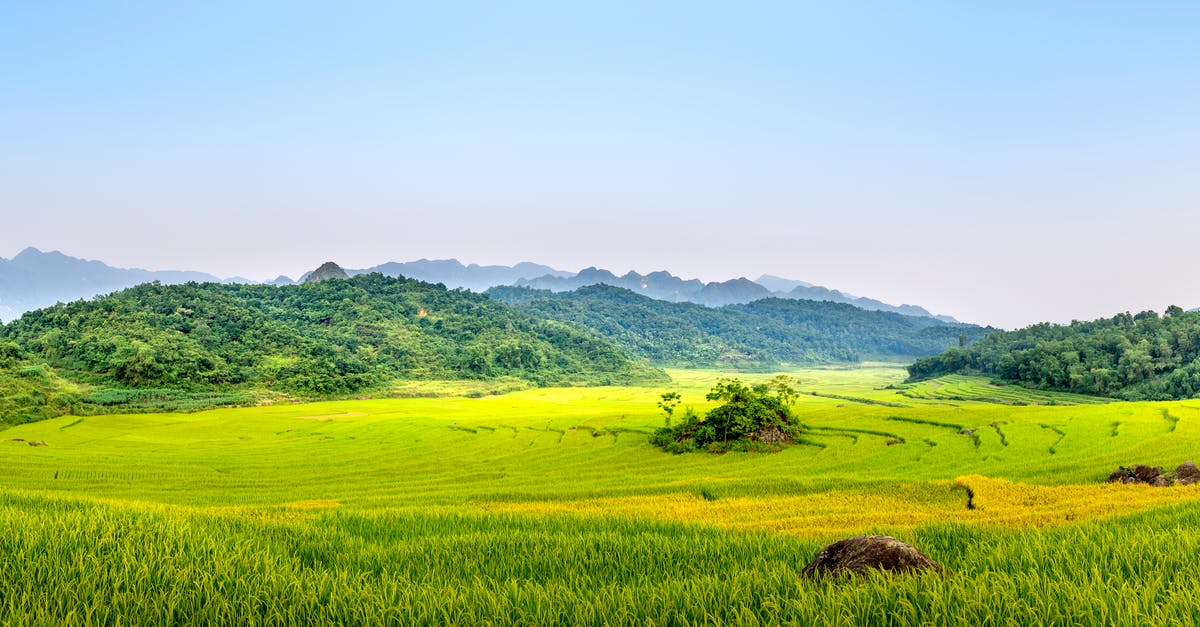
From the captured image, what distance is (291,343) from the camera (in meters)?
124

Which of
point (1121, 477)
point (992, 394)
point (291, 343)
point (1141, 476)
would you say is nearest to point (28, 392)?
point (291, 343)

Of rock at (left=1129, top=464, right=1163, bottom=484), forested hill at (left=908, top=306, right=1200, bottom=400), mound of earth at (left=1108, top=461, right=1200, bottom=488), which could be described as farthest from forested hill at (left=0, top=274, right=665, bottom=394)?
rock at (left=1129, top=464, right=1163, bottom=484)

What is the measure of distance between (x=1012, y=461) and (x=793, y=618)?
104ft

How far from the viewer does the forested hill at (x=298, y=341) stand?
311ft

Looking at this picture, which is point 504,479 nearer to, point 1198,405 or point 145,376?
point 1198,405

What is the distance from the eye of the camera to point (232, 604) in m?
3.30

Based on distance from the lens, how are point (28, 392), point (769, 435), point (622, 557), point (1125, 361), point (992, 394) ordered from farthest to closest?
1. point (992, 394)
2. point (1125, 361)
3. point (28, 392)
4. point (769, 435)
5. point (622, 557)

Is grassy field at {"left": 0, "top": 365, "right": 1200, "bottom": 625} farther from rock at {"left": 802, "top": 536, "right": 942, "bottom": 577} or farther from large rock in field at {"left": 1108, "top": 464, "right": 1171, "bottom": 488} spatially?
large rock in field at {"left": 1108, "top": 464, "right": 1171, "bottom": 488}

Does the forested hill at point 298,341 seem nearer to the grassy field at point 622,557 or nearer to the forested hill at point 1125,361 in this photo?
the forested hill at point 1125,361

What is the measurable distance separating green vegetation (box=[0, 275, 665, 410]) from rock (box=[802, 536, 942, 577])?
89.9 metres

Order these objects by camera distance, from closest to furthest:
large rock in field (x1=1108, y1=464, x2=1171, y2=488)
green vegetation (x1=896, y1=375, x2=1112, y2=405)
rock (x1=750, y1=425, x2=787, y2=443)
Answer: large rock in field (x1=1108, y1=464, x2=1171, y2=488) → rock (x1=750, y1=425, x2=787, y2=443) → green vegetation (x1=896, y1=375, x2=1112, y2=405)

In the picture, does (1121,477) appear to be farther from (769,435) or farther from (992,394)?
(992,394)

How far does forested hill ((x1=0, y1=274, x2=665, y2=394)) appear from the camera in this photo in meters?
94.9

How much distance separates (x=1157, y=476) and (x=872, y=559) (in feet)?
58.6
